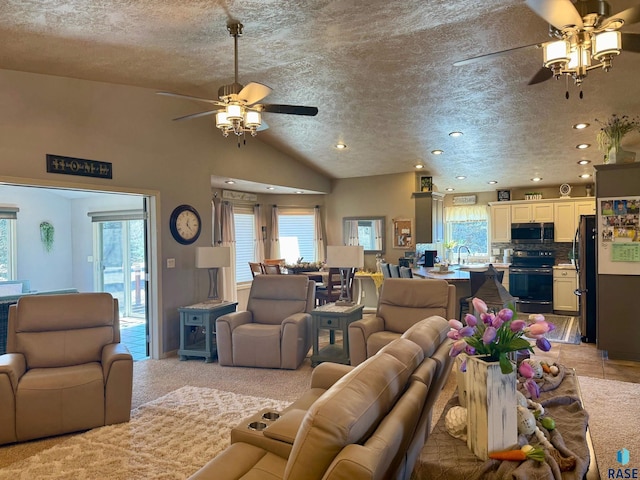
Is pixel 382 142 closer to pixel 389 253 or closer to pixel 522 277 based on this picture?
pixel 389 253

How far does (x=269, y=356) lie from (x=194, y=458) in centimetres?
186

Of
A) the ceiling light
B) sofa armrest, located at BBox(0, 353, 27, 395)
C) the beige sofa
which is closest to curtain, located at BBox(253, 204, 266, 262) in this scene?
sofa armrest, located at BBox(0, 353, 27, 395)

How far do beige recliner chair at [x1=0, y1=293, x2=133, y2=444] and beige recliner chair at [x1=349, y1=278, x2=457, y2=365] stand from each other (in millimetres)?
2102

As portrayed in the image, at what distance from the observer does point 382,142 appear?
6285mm

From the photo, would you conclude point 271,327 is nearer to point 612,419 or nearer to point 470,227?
point 612,419

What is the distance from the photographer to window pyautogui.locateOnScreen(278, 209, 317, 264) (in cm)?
850

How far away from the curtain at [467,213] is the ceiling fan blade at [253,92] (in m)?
6.98

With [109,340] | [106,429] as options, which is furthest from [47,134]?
[106,429]

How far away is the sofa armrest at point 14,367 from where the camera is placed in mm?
2949

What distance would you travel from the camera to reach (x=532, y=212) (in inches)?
320

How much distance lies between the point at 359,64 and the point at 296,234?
4.74m

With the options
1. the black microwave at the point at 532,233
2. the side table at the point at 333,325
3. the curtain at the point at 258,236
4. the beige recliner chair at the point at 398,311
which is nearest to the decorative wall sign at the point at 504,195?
the black microwave at the point at 532,233

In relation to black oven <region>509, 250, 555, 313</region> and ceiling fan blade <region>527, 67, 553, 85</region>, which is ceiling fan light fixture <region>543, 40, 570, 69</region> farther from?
black oven <region>509, 250, 555, 313</region>

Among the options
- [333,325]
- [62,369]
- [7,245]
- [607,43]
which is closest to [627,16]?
[607,43]
